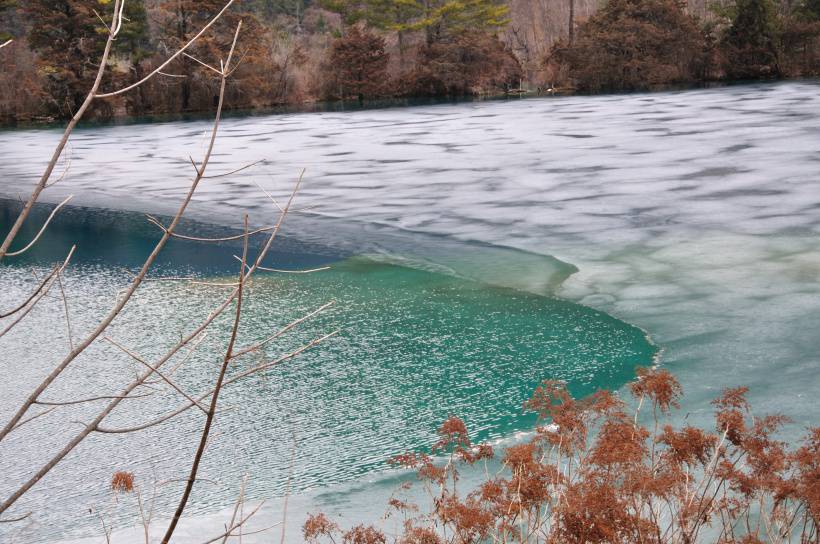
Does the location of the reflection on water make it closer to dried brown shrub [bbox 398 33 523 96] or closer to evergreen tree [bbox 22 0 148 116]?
evergreen tree [bbox 22 0 148 116]

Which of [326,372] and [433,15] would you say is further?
[433,15]

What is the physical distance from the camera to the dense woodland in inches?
923

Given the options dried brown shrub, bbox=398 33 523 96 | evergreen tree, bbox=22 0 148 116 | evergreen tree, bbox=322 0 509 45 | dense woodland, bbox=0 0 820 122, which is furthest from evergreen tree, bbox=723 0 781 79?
evergreen tree, bbox=22 0 148 116

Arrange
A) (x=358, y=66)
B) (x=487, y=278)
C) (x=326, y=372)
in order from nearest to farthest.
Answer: (x=326, y=372) → (x=487, y=278) → (x=358, y=66)

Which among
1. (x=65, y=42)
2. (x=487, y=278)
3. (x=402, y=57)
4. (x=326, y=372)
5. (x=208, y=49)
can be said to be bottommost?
(x=326, y=372)

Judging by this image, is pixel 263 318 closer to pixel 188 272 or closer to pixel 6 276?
pixel 188 272

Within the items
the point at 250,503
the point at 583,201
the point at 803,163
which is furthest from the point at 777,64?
the point at 250,503

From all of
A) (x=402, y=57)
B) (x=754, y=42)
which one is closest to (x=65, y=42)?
(x=402, y=57)

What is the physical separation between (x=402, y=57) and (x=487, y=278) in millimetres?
22079

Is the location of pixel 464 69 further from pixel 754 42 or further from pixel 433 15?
pixel 754 42

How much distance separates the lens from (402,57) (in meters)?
27.6

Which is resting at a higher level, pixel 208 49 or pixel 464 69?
pixel 208 49

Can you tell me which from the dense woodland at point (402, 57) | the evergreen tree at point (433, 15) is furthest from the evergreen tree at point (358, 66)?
the evergreen tree at point (433, 15)

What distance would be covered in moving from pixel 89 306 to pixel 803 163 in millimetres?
7288
